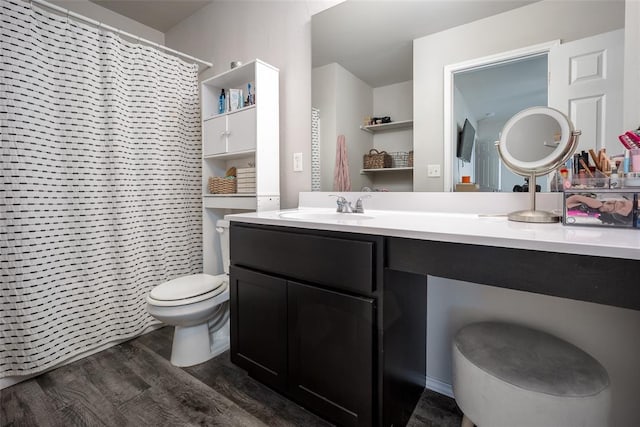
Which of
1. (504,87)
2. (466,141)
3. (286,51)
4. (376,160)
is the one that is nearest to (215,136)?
(286,51)

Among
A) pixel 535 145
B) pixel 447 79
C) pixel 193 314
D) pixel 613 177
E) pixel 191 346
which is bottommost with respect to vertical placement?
pixel 191 346

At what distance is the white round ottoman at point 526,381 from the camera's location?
81cm

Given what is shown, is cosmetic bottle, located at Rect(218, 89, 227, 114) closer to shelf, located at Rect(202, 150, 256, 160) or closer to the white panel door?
shelf, located at Rect(202, 150, 256, 160)

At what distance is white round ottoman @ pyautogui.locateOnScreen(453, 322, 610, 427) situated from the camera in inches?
31.9

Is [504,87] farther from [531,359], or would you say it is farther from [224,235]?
[224,235]

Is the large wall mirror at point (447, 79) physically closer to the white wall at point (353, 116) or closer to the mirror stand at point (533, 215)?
the white wall at point (353, 116)

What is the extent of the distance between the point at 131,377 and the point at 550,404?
180cm

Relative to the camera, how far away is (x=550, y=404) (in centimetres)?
81

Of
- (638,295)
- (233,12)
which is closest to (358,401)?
(638,295)

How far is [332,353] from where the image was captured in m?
1.06

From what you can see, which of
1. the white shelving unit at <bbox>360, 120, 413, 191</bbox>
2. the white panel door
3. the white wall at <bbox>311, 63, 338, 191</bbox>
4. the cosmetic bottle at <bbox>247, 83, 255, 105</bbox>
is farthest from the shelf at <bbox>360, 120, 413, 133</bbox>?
the cosmetic bottle at <bbox>247, 83, 255, 105</bbox>

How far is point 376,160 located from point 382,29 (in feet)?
2.19

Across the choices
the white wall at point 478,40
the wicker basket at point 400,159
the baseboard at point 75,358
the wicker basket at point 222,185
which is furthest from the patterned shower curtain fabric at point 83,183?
the white wall at point 478,40

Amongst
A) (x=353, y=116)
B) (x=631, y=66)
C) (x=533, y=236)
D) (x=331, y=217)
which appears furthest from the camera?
(x=353, y=116)
